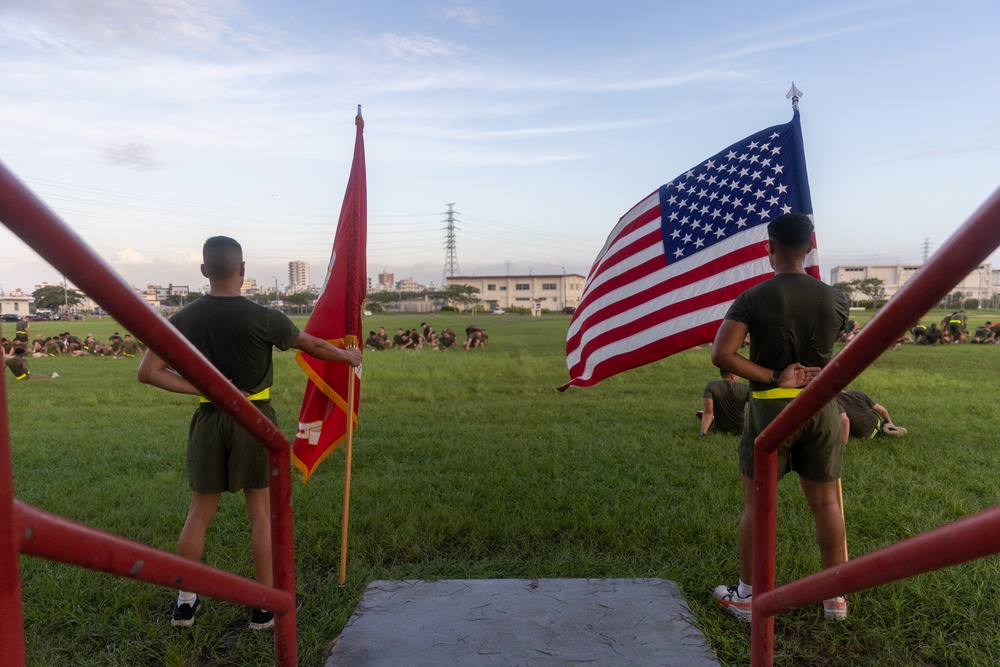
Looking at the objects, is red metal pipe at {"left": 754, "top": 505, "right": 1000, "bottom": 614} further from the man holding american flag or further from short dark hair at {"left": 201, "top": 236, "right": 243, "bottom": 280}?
short dark hair at {"left": 201, "top": 236, "right": 243, "bottom": 280}

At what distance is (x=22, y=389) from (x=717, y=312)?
46.4 feet

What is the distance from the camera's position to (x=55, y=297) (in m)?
108

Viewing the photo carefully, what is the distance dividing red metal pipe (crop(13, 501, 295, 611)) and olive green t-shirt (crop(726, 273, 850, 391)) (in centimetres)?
270

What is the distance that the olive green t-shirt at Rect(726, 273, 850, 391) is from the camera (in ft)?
10.3

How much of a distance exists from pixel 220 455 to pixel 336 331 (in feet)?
3.46

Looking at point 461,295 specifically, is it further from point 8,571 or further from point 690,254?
point 8,571

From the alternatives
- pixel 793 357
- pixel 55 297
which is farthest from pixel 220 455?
pixel 55 297

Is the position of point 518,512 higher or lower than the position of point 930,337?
lower

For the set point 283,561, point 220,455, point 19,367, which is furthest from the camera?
point 19,367

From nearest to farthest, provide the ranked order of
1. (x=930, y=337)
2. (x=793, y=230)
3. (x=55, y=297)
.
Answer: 1. (x=793, y=230)
2. (x=930, y=337)
3. (x=55, y=297)

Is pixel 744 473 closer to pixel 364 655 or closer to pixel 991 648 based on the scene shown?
pixel 991 648

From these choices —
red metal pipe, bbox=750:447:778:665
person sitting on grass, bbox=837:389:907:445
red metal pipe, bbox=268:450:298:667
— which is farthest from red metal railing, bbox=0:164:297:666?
person sitting on grass, bbox=837:389:907:445

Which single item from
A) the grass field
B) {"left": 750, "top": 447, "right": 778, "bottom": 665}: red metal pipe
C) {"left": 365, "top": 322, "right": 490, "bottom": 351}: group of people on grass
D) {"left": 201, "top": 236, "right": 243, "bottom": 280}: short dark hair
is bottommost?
the grass field

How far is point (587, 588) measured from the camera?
11.7 ft
